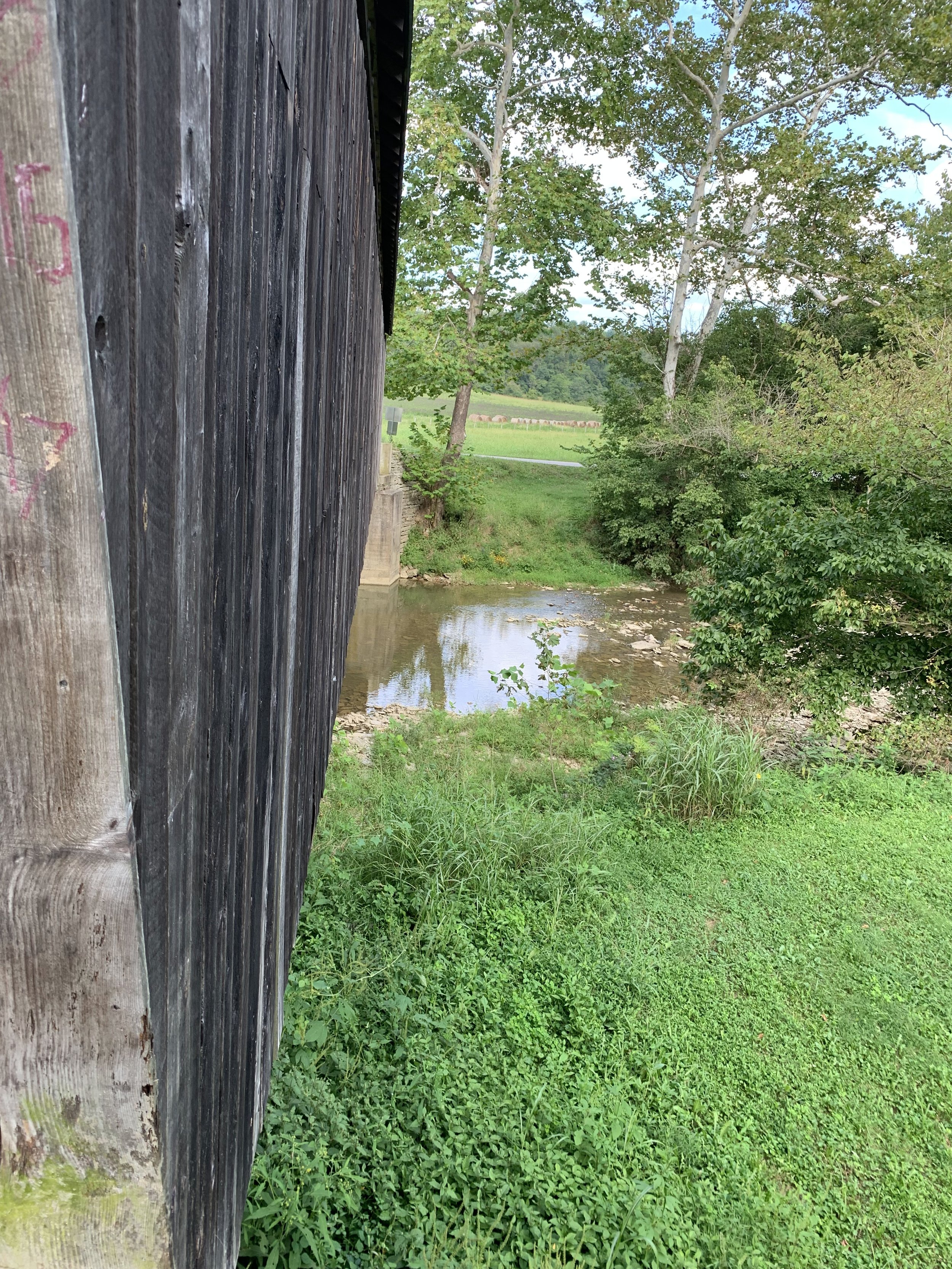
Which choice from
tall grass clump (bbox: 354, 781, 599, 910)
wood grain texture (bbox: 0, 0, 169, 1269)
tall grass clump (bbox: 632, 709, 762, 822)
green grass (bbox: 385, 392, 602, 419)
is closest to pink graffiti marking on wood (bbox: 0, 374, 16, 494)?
wood grain texture (bbox: 0, 0, 169, 1269)

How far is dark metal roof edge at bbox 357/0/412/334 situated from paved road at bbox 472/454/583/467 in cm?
2037

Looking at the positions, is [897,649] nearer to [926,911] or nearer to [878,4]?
[926,911]

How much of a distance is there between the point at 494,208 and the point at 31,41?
2200cm

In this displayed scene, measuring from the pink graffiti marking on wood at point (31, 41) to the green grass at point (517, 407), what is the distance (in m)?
50.9

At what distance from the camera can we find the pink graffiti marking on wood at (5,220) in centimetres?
50

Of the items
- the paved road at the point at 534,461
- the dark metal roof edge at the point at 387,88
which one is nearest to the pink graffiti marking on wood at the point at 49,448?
the dark metal roof edge at the point at 387,88

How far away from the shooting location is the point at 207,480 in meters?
0.91

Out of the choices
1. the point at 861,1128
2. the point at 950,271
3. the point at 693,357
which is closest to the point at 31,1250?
the point at 861,1128

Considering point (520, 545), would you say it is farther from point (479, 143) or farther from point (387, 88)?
point (387, 88)

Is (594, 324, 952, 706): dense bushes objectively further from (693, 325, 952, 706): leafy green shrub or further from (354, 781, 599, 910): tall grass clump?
(354, 781, 599, 910): tall grass clump

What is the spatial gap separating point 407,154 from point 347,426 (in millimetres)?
17963

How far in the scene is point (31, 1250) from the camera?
72cm

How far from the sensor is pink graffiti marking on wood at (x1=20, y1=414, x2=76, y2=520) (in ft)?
1.75

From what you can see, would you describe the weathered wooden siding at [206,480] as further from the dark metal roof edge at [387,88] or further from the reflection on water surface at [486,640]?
the reflection on water surface at [486,640]
